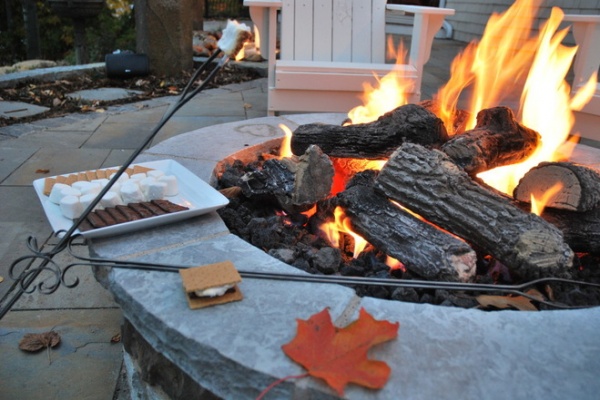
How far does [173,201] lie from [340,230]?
57 centimetres

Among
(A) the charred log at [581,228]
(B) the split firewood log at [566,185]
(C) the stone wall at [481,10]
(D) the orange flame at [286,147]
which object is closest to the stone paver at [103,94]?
(D) the orange flame at [286,147]

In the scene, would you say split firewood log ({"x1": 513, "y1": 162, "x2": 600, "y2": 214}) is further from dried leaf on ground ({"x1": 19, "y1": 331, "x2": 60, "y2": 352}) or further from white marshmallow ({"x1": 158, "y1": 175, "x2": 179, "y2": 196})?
dried leaf on ground ({"x1": 19, "y1": 331, "x2": 60, "y2": 352})

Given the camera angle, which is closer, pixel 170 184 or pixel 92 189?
pixel 92 189

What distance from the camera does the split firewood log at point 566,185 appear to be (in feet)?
5.22

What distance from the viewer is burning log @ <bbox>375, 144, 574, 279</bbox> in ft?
4.68

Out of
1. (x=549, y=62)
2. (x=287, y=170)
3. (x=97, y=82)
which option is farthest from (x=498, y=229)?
(x=97, y=82)

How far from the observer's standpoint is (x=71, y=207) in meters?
1.47

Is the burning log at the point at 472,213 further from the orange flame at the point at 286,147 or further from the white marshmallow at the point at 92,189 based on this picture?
the white marshmallow at the point at 92,189

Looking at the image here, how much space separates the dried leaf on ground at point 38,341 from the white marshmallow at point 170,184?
63 centimetres

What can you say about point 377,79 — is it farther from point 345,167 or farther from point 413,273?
point 413,273

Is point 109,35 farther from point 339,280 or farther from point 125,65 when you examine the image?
point 339,280

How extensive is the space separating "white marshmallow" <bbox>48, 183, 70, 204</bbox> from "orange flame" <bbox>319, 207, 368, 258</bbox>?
842 mm

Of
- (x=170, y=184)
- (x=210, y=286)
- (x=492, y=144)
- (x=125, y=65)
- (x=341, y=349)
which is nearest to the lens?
(x=341, y=349)

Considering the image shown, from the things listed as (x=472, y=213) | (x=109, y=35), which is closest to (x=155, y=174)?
(x=472, y=213)
